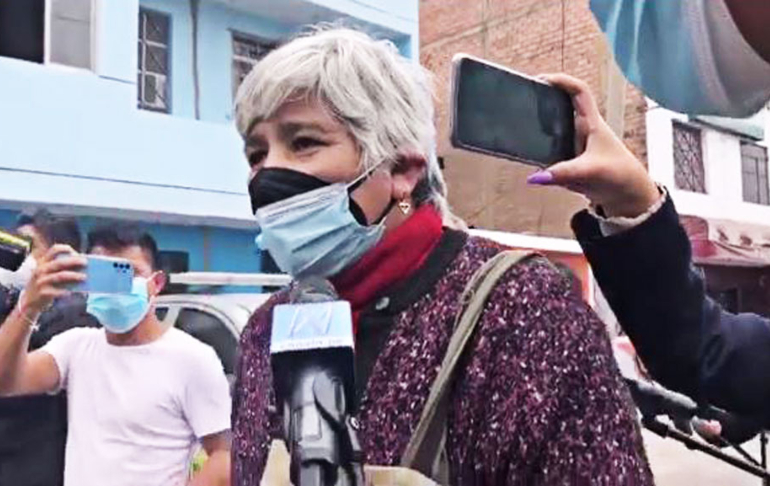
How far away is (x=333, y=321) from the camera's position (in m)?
1.20

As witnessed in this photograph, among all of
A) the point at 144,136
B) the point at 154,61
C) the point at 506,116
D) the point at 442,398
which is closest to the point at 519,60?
the point at 154,61

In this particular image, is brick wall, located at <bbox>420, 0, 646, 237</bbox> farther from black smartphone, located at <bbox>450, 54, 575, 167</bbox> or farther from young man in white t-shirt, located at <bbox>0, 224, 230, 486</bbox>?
black smartphone, located at <bbox>450, 54, 575, 167</bbox>

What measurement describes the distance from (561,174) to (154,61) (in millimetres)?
9503

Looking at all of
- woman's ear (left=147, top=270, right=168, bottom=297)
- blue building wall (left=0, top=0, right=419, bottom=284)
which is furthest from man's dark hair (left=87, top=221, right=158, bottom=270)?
blue building wall (left=0, top=0, right=419, bottom=284)

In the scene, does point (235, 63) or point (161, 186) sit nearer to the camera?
point (161, 186)

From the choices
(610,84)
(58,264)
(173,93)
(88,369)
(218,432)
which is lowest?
(218,432)

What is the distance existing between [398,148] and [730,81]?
0.85 meters

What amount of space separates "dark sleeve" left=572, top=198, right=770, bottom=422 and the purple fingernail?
140 mm

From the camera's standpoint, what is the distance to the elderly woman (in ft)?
4.89

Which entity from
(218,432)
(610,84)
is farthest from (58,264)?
(610,84)

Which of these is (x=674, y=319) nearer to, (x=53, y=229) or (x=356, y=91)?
(x=356, y=91)

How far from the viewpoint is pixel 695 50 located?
928 millimetres

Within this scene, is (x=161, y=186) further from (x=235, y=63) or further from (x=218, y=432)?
(x=218, y=432)

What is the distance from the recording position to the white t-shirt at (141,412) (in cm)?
284
